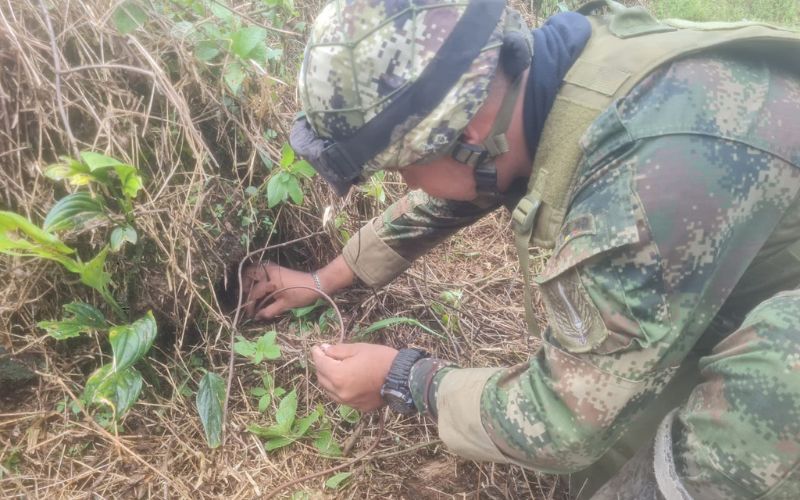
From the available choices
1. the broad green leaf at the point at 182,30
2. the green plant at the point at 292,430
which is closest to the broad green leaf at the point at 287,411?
the green plant at the point at 292,430

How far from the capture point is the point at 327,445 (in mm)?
1921

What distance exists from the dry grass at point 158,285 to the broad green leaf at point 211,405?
8 cm

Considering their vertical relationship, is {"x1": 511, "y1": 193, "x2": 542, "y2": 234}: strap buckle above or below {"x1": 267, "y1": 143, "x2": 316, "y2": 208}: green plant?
above

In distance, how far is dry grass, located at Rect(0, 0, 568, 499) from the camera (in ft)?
5.74

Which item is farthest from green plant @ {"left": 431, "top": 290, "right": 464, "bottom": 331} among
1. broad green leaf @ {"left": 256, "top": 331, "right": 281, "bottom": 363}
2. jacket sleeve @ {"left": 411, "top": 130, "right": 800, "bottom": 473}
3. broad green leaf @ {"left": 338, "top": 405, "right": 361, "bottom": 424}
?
jacket sleeve @ {"left": 411, "top": 130, "right": 800, "bottom": 473}

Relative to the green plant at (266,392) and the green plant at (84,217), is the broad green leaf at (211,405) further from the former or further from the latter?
the green plant at (84,217)

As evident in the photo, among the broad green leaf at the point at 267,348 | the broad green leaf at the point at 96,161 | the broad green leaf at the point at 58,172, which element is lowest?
the broad green leaf at the point at 267,348

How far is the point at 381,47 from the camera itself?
4.16 ft

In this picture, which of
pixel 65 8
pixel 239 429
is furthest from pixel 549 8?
pixel 239 429

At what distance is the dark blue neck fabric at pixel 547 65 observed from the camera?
4.55ft

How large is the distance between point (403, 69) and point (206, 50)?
1.00 metres

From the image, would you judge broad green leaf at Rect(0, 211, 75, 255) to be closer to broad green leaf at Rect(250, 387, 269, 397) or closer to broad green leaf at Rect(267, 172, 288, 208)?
broad green leaf at Rect(267, 172, 288, 208)

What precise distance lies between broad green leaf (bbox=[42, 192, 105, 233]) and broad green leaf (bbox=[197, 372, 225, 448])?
1.99ft

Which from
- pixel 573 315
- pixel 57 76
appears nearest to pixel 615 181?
pixel 573 315
